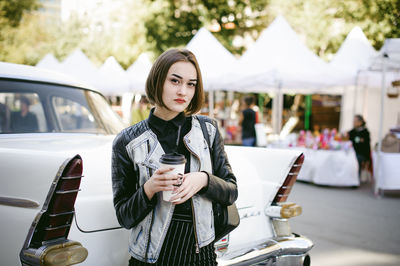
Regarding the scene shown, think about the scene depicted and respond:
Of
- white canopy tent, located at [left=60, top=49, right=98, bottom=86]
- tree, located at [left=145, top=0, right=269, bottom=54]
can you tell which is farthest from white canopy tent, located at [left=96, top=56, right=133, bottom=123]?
tree, located at [left=145, top=0, right=269, bottom=54]

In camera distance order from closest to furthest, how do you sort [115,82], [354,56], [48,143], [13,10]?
[48,143] < [354,56] < [115,82] < [13,10]

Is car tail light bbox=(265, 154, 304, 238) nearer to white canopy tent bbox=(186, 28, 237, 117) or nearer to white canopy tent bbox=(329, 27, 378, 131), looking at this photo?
white canopy tent bbox=(186, 28, 237, 117)

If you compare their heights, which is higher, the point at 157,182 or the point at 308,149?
the point at 157,182

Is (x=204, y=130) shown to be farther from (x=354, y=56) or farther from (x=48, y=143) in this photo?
(x=354, y=56)

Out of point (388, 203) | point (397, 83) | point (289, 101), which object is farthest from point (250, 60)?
point (289, 101)

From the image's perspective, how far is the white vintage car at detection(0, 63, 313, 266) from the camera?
1408mm

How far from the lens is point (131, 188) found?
1.49m

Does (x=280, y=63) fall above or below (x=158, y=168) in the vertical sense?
above

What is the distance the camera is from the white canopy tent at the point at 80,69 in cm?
1533

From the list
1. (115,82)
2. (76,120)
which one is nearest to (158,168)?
(76,120)

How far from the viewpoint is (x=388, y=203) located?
21.0ft

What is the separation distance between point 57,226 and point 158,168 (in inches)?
19.4

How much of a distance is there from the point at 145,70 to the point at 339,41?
798 centimetres

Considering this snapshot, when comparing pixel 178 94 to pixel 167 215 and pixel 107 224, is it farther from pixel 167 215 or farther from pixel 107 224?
pixel 107 224
